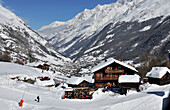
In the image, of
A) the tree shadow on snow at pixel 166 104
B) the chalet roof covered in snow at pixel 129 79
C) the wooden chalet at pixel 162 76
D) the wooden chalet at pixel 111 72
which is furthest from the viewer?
the wooden chalet at pixel 162 76

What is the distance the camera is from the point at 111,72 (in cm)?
4666

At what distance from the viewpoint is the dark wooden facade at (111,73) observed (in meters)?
46.7

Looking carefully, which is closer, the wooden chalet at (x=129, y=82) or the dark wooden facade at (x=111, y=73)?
the wooden chalet at (x=129, y=82)

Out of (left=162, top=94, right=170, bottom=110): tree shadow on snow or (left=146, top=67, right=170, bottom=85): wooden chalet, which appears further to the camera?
(left=146, top=67, right=170, bottom=85): wooden chalet

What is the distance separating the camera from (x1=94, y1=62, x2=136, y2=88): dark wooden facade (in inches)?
1837

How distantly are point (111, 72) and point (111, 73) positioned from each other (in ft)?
1.99

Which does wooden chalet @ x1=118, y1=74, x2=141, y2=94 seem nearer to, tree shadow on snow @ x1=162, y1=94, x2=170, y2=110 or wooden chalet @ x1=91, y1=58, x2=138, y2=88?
wooden chalet @ x1=91, y1=58, x2=138, y2=88

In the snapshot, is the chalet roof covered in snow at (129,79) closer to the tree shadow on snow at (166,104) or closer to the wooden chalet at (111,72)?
the wooden chalet at (111,72)

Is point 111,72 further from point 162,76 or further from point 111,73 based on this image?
point 162,76

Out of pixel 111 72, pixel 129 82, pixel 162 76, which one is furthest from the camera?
pixel 162 76

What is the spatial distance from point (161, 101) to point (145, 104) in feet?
6.10

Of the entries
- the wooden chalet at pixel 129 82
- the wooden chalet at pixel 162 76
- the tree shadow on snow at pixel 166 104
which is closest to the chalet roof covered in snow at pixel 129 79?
the wooden chalet at pixel 129 82

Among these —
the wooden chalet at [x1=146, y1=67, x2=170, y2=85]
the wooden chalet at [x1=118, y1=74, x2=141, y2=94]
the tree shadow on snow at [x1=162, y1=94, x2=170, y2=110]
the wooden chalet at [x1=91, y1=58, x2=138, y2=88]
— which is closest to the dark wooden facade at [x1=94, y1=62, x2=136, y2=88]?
the wooden chalet at [x1=91, y1=58, x2=138, y2=88]

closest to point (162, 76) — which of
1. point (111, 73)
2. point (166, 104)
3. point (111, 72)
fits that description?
point (111, 73)
